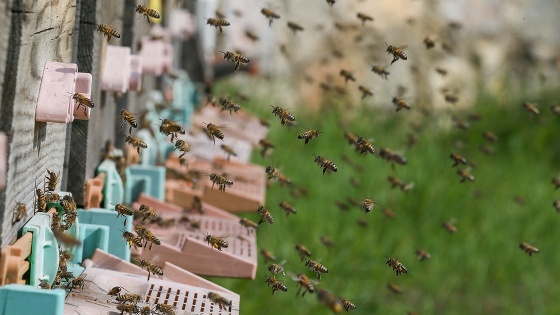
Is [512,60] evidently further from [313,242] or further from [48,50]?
[48,50]

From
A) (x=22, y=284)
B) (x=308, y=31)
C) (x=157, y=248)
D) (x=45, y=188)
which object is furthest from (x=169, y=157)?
(x=308, y=31)

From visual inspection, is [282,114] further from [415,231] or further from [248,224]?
[415,231]

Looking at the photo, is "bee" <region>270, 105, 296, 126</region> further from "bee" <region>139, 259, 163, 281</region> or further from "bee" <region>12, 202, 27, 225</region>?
"bee" <region>12, 202, 27, 225</region>

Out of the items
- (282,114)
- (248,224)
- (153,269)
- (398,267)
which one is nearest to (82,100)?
(153,269)

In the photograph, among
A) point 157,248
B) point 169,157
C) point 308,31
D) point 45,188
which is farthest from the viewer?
point 308,31

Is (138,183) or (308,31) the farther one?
(308,31)

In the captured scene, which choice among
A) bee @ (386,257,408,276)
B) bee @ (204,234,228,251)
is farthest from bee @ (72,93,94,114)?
bee @ (386,257,408,276)

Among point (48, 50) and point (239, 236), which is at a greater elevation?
point (48, 50)
